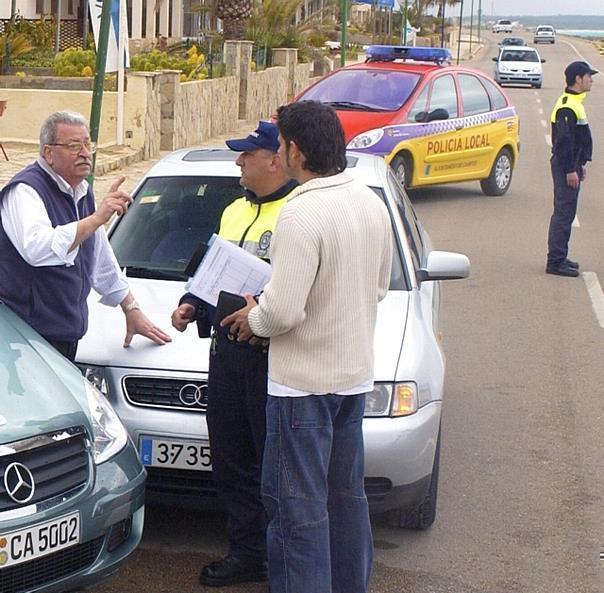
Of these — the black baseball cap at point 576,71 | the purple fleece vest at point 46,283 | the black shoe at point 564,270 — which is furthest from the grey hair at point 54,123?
the black shoe at point 564,270

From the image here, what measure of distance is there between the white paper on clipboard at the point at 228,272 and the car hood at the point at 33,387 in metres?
0.56

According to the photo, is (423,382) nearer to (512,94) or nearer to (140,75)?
(140,75)

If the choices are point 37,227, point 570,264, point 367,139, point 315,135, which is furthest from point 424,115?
point 315,135

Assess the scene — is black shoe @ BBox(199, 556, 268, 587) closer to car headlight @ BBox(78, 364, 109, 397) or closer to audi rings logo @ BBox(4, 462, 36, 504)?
car headlight @ BBox(78, 364, 109, 397)

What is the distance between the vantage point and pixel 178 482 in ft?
15.6

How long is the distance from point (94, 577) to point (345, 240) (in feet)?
4.51

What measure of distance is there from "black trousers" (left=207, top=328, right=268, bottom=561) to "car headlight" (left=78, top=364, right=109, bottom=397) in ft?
2.17

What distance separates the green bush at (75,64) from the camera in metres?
22.1

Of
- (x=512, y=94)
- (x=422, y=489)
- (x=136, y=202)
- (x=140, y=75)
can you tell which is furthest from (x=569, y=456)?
(x=512, y=94)

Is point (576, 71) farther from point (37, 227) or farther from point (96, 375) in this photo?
point (37, 227)

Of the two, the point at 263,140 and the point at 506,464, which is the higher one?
the point at 263,140

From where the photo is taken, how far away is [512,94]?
42.8 metres

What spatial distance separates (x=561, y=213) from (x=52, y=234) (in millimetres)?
7357

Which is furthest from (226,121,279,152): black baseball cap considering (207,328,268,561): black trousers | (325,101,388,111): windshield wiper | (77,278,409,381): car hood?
(325,101,388,111): windshield wiper
